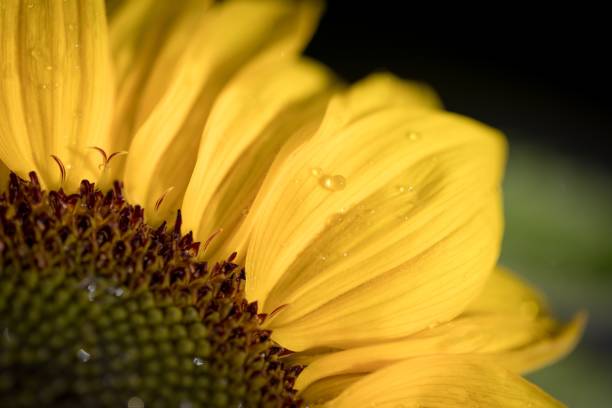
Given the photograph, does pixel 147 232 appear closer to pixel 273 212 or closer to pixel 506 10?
pixel 273 212

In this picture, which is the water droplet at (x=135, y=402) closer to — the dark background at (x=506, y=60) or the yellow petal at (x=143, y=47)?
the yellow petal at (x=143, y=47)

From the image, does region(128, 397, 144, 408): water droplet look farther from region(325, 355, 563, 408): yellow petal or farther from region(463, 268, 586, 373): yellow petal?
region(463, 268, 586, 373): yellow petal

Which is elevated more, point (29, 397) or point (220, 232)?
point (220, 232)

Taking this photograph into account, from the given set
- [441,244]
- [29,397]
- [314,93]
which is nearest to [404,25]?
[314,93]

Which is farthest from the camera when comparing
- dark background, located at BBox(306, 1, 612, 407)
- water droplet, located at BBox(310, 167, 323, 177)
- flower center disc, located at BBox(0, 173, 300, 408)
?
dark background, located at BBox(306, 1, 612, 407)

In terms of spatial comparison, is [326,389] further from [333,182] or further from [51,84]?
[51,84]

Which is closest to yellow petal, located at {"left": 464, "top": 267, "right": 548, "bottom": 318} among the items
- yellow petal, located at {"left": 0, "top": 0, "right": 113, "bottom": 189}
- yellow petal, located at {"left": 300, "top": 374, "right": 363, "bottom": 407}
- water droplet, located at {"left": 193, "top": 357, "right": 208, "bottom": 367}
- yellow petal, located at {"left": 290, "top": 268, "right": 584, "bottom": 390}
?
yellow petal, located at {"left": 290, "top": 268, "right": 584, "bottom": 390}

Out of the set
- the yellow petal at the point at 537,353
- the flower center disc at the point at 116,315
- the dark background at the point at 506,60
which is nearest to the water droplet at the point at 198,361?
the flower center disc at the point at 116,315
